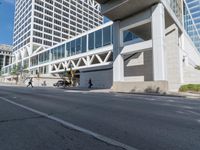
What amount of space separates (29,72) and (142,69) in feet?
193

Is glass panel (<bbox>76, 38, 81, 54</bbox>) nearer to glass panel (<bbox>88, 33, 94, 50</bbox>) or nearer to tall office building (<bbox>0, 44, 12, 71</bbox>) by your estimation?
glass panel (<bbox>88, 33, 94, 50</bbox>)

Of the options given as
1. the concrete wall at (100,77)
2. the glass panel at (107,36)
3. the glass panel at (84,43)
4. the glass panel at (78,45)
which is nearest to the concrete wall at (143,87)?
the concrete wall at (100,77)

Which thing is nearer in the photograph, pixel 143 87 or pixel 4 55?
pixel 143 87

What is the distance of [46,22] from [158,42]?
73.5 m

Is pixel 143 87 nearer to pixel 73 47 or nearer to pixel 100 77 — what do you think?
pixel 100 77

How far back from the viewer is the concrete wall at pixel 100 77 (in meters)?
35.1

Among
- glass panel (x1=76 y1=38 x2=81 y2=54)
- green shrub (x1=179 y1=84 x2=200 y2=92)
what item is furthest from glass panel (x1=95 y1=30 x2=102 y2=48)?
green shrub (x1=179 y1=84 x2=200 y2=92)

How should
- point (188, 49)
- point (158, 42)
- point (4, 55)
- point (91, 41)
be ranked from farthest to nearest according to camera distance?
point (4, 55)
point (91, 41)
point (188, 49)
point (158, 42)

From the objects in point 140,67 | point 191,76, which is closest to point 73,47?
point 140,67

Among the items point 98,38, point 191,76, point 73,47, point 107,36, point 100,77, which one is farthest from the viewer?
point 73,47

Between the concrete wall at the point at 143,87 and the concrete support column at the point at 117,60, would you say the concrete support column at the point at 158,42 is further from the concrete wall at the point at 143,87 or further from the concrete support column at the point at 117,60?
the concrete support column at the point at 117,60

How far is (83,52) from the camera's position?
44406 millimetres

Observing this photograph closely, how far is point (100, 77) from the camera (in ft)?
122

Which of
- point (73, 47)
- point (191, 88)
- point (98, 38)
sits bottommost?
point (191, 88)
